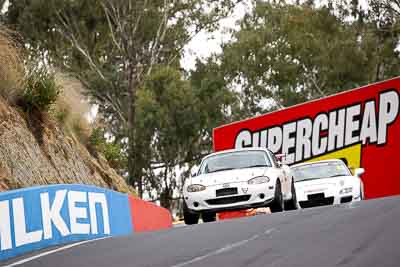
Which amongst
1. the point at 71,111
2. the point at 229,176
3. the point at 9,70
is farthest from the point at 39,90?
the point at 229,176

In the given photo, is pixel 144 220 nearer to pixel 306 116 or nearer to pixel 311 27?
pixel 306 116

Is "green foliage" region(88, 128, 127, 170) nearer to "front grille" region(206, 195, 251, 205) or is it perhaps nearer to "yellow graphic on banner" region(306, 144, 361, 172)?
"yellow graphic on banner" region(306, 144, 361, 172)

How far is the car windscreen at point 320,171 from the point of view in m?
23.5

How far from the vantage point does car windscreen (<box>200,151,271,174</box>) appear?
64.1 ft

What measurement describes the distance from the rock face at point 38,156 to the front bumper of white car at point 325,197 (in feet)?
17.9

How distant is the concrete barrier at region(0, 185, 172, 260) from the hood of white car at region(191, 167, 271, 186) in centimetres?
145

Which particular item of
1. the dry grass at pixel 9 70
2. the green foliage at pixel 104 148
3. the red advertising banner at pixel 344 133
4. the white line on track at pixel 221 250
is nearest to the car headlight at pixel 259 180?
the white line on track at pixel 221 250

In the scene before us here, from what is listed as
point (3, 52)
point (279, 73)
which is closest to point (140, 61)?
point (279, 73)

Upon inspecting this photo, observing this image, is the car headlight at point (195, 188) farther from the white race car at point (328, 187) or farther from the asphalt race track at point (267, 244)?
the white race car at point (328, 187)

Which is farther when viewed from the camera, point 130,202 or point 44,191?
point 130,202

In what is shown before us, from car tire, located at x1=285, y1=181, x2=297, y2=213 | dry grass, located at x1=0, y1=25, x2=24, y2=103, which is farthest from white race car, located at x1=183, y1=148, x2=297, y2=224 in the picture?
dry grass, located at x1=0, y1=25, x2=24, y2=103

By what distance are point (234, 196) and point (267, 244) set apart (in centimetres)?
793

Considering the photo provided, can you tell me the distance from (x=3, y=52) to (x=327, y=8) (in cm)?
2901

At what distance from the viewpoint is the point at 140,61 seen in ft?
166
